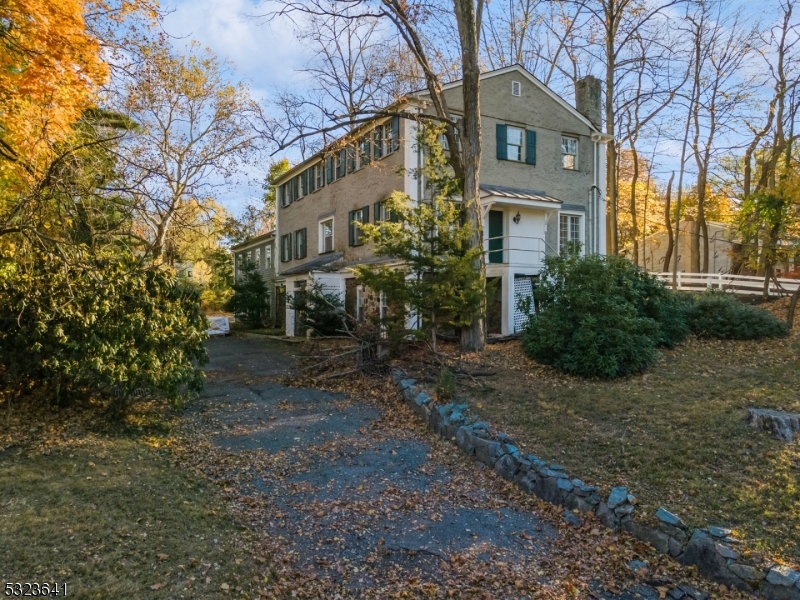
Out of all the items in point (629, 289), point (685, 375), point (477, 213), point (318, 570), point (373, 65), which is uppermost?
point (373, 65)

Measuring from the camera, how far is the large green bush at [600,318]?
9.55 meters

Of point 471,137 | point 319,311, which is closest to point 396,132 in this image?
point 471,137

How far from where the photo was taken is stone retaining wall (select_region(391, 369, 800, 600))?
3.95 m

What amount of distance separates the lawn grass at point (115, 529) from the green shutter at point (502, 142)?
13781 millimetres

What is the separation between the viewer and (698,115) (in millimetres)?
25219

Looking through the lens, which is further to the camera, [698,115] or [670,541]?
[698,115]

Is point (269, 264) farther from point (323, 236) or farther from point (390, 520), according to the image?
point (390, 520)

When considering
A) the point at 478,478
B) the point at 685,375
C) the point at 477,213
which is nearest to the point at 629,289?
the point at 685,375

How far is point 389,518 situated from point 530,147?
15.0m

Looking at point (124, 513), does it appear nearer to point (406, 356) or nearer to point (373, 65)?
point (406, 356)

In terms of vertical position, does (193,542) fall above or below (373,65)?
below

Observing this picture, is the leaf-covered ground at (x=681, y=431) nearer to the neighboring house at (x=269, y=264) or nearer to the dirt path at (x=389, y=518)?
the dirt path at (x=389, y=518)

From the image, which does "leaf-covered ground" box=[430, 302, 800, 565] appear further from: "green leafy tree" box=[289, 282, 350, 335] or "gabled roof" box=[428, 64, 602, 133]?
"gabled roof" box=[428, 64, 602, 133]

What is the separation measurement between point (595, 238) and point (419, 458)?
14269 millimetres
